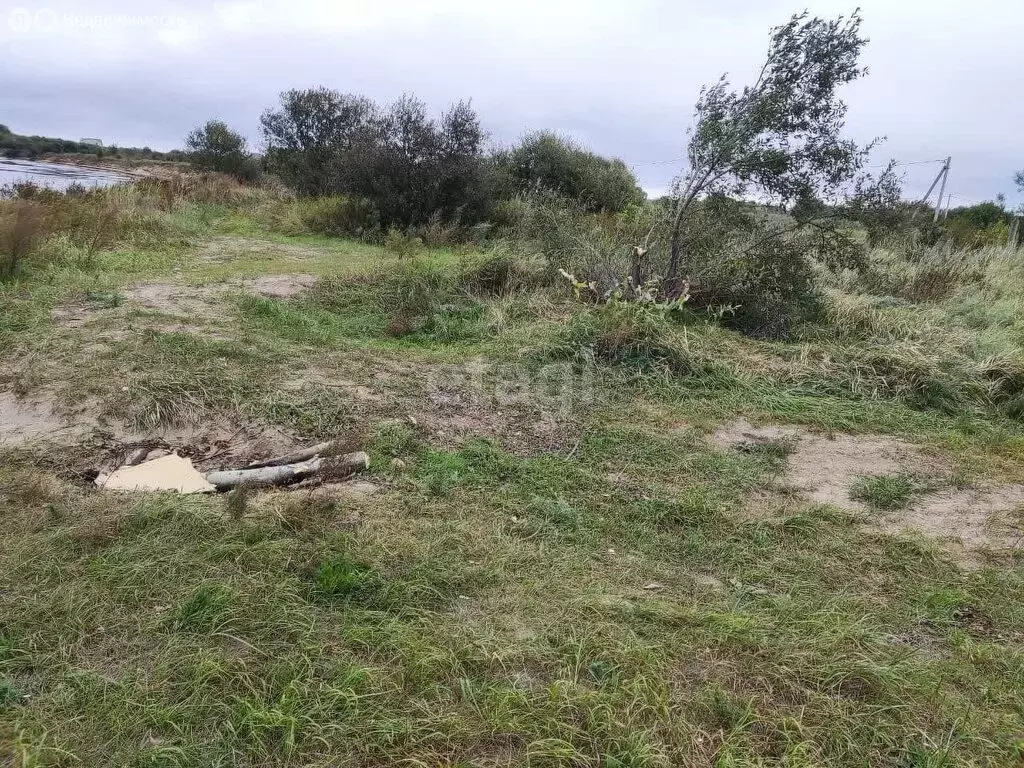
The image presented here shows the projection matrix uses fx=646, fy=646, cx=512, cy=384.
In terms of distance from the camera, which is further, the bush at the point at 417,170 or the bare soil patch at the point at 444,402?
the bush at the point at 417,170

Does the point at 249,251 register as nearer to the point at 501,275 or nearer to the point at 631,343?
the point at 501,275

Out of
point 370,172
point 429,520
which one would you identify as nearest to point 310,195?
point 370,172

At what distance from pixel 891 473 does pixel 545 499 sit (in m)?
2.35

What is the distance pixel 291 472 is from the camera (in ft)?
12.1

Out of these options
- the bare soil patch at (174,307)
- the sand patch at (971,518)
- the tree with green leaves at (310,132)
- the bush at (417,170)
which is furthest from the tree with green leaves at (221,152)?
the sand patch at (971,518)

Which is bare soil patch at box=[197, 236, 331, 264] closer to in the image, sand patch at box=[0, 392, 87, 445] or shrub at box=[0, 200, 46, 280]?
shrub at box=[0, 200, 46, 280]

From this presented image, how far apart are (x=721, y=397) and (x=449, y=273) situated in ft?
13.2

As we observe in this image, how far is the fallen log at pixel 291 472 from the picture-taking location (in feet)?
11.9

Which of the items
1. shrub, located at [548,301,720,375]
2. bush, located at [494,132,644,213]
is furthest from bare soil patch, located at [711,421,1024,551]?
bush, located at [494,132,644,213]

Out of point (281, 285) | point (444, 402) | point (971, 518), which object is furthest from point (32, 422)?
point (971, 518)

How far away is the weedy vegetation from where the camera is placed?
2.06 meters

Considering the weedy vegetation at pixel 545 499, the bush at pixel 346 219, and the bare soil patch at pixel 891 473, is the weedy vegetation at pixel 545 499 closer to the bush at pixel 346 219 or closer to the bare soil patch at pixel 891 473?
the bare soil patch at pixel 891 473

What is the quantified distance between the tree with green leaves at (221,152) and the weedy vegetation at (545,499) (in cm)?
1458

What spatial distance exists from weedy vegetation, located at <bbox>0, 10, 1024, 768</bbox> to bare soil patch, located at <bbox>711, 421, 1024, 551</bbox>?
0.12ft
